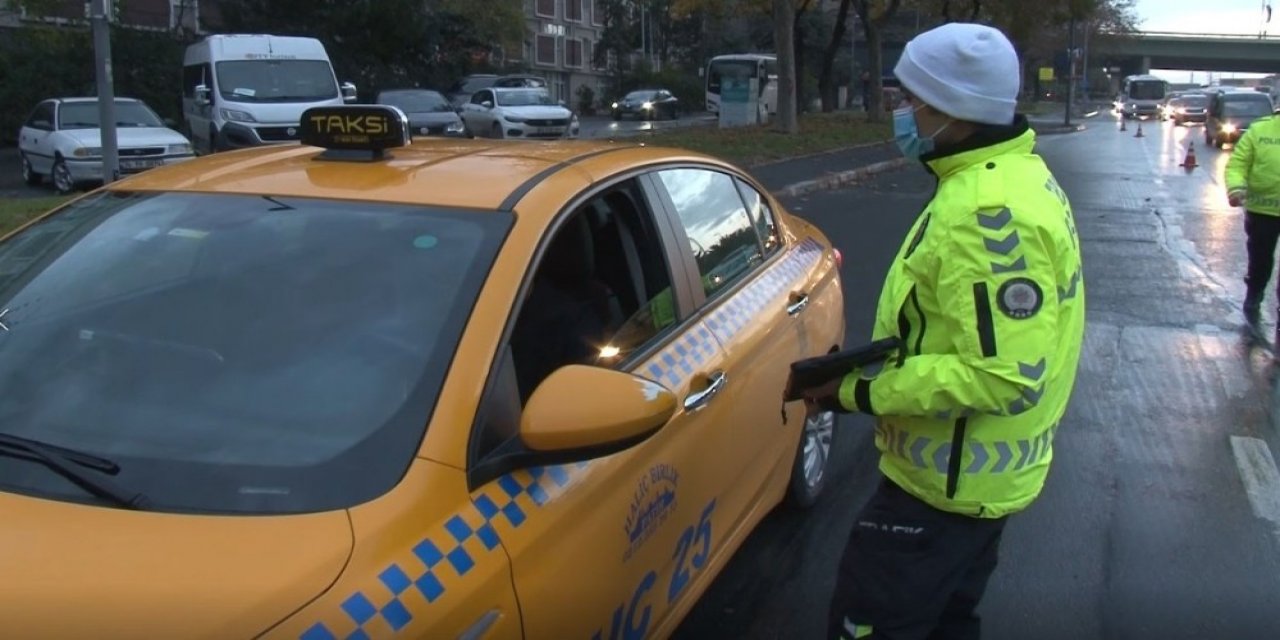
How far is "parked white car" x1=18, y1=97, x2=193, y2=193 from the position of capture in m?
17.8

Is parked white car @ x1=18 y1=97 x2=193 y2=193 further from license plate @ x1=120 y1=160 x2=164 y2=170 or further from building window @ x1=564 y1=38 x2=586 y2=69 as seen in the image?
building window @ x1=564 y1=38 x2=586 y2=69

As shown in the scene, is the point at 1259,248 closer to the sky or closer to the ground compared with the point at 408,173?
closer to the ground

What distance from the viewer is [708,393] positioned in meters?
3.22

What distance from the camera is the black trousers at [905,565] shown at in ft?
8.26

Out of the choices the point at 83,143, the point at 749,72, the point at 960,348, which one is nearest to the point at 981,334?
the point at 960,348

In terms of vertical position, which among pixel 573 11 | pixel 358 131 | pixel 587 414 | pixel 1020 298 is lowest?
pixel 587 414

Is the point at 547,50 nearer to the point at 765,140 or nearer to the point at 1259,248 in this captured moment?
the point at 765,140

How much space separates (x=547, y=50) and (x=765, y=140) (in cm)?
4189

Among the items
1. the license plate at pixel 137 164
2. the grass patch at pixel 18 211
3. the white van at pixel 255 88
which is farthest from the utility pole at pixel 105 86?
the white van at pixel 255 88

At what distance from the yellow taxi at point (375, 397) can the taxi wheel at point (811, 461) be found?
0.70 metres

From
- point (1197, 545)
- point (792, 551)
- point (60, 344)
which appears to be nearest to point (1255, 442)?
point (1197, 545)

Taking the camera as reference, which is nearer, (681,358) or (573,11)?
(681,358)

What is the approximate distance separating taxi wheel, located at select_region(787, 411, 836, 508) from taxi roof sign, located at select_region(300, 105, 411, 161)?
1.87 m

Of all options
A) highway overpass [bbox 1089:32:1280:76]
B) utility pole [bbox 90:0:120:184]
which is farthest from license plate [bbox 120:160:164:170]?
highway overpass [bbox 1089:32:1280:76]
